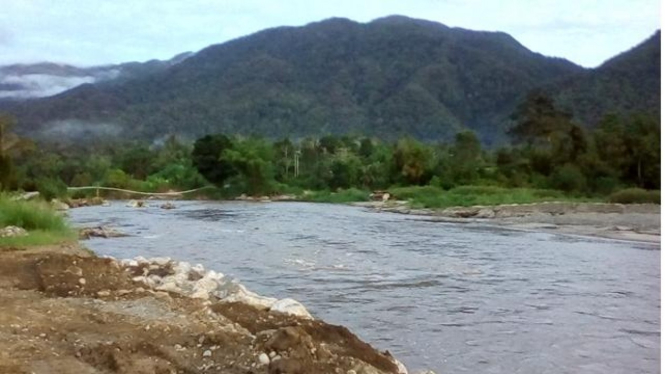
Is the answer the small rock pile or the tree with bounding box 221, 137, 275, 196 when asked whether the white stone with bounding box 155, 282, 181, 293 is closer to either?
the small rock pile

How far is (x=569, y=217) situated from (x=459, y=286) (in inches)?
303

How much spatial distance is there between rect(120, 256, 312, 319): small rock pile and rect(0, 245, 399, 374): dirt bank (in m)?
0.12

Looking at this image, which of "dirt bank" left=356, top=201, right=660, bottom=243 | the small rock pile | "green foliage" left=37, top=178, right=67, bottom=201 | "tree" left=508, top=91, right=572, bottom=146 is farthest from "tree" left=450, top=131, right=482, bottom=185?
the small rock pile

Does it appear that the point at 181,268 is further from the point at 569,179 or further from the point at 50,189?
the point at 569,179

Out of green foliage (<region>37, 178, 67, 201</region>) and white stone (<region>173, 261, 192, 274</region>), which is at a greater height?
white stone (<region>173, 261, 192, 274</region>)

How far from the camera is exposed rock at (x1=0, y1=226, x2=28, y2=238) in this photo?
5.82 metres

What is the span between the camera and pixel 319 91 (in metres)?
25.8

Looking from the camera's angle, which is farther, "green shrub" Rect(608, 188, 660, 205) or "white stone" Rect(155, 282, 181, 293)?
"green shrub" Rect(608, 188, 660, 205)

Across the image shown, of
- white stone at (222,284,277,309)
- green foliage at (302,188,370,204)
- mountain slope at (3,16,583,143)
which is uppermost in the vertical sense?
mountain slope at (3,16,583,143)

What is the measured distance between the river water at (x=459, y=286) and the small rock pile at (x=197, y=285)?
455mm

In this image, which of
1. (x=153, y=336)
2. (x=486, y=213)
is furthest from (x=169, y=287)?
(x=486, y=213)

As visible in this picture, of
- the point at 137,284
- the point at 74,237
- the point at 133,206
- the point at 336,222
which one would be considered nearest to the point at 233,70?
the point at 133,206

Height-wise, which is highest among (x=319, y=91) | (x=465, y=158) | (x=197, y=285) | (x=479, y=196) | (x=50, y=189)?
(x=319, y=91)

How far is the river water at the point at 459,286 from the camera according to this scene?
355cm
